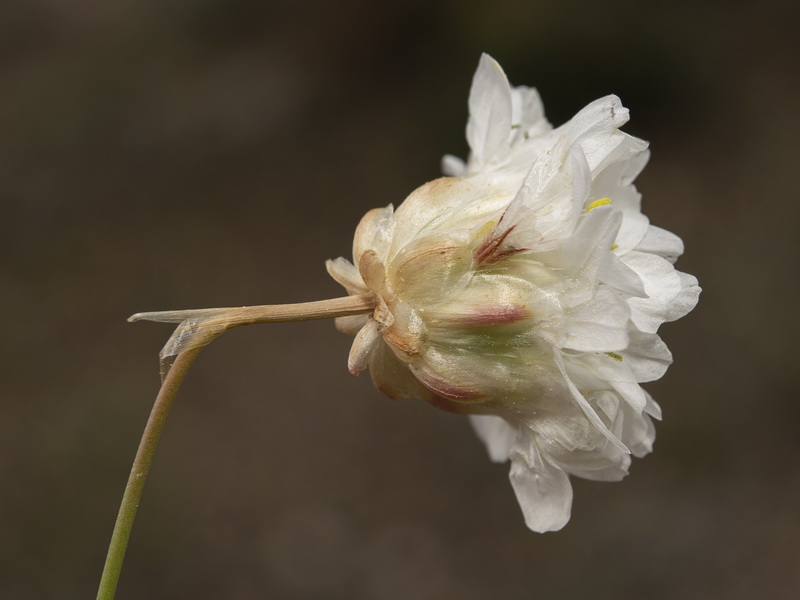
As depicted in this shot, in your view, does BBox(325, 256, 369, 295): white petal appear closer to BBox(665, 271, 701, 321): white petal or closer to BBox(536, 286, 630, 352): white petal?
BBox(536, 286, 630, 352): white petal

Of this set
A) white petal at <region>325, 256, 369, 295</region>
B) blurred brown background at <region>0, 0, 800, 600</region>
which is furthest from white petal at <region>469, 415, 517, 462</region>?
blurred brown background at <region>0, 0, 800, 600</region>

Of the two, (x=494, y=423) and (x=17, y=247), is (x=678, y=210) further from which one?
(x=494, y=423)

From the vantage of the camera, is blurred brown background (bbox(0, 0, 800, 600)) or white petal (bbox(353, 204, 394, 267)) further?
blurred brown background (bbox(0, 0, 800, 600))

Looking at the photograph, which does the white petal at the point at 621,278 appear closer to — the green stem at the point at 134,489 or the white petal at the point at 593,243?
the white petal at the point at 593,243

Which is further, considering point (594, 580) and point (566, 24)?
point (566, 24)

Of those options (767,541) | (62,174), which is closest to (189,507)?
(62,174)

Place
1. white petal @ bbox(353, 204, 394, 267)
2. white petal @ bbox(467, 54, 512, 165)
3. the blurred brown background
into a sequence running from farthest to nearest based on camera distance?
the blurred brown background → white petal @ bbox(467, 54, 512, 165) → white petal @ bbox(353, 204, 394, 267)
